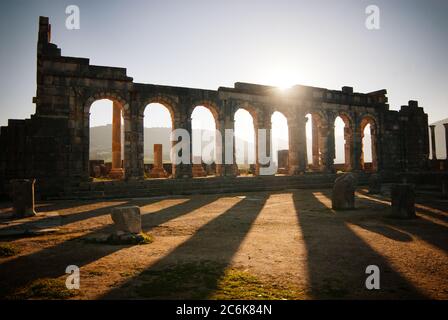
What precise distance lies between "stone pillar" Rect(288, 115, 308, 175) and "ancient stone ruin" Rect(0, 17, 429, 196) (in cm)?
6

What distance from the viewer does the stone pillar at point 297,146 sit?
18.0 meters

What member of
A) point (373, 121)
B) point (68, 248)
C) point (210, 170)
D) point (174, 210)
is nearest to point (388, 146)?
point (373, 121)

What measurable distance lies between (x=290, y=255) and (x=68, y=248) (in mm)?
3676

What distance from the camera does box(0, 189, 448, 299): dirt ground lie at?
9.99 ft

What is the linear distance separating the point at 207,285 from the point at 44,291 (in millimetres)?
1707

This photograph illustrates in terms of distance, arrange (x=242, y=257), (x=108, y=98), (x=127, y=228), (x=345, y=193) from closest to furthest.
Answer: (x=242, y=257) < (x=127, y=228) < (x=345, y=193) < (x=108, y=98)

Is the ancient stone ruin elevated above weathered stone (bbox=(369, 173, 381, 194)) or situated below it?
above

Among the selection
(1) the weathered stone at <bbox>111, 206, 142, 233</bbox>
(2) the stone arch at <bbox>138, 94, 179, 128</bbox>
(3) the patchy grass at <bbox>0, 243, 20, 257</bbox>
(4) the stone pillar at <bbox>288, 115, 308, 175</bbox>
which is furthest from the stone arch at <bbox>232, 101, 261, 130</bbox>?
(3) the patchy grass at <bbox>0, 243, 20, 257</bbox>

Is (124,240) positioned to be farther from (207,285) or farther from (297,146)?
(297,146)

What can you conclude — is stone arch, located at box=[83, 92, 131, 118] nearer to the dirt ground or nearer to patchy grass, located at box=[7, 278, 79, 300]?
the dirt ground

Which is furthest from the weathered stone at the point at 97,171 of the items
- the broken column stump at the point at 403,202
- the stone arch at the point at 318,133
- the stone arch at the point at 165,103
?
the broken column stump at the point at 403,202

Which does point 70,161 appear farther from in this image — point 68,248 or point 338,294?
point 338,294

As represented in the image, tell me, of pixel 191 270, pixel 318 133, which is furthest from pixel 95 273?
pixel 318 133

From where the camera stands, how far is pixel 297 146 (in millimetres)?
18125
